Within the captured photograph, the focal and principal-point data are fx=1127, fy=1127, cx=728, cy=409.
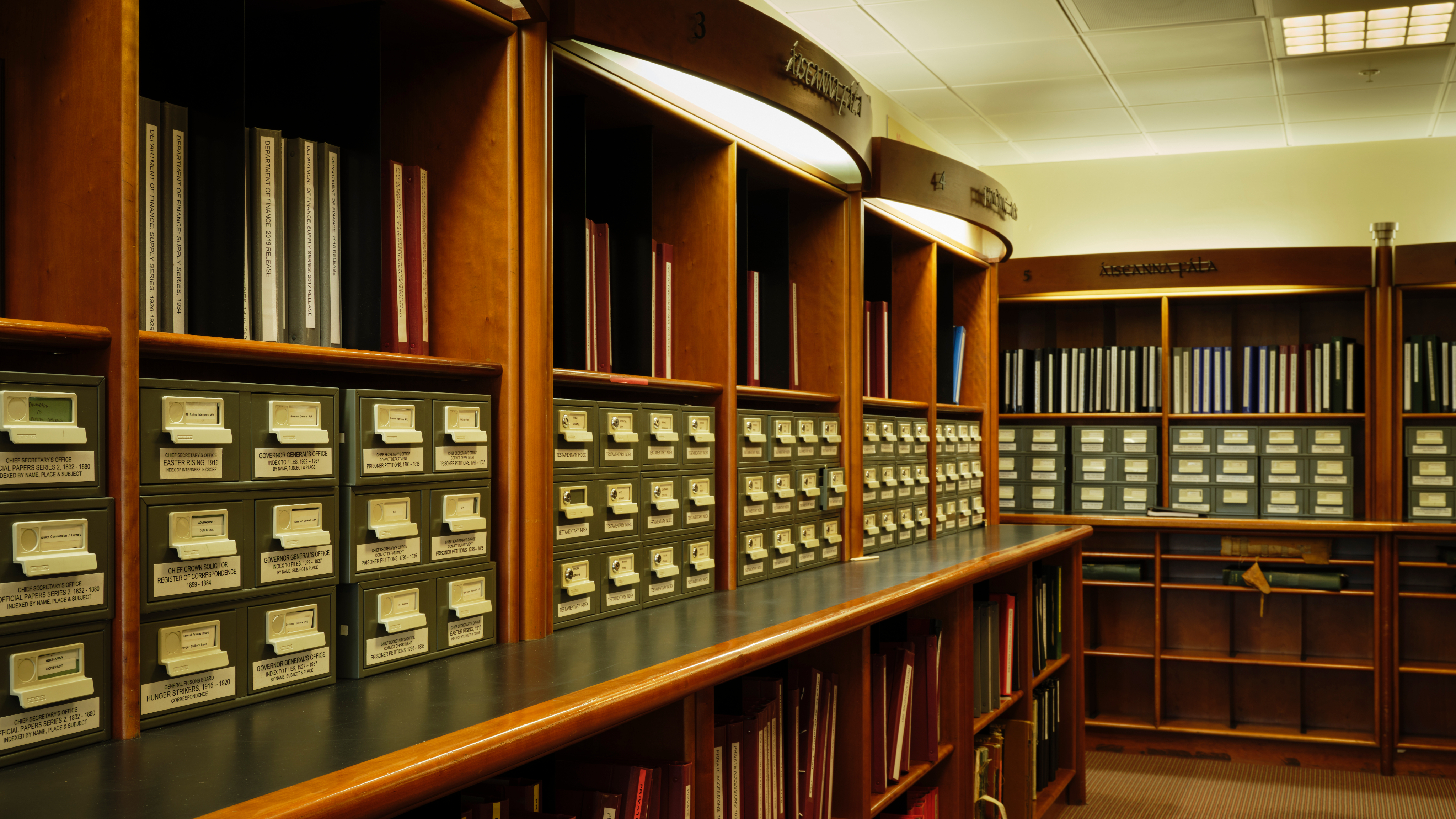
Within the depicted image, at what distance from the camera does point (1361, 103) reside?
14.6 feet

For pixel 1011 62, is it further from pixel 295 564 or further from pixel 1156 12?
pixel 295 564

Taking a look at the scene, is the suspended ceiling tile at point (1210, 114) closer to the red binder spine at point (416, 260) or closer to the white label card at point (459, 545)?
the red binder spine at point (416, 260)

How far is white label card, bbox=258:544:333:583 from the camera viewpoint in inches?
47.8

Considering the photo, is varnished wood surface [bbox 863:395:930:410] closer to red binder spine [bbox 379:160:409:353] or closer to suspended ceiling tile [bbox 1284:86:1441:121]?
red binder spine [bbox 379:160:409:353]

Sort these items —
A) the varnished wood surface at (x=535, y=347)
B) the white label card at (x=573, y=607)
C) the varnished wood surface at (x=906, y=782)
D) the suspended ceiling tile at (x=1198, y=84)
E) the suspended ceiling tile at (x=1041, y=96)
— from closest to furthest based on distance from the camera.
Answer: the varnished wood surface at (x=535, y=347), the white label card at (x=573, y=607), the varnished wood surface at (x=906, y=782), the suspended ceiling tile at (x=1198, y=84), the suspended ceiling tile at (x=1041, y=96)

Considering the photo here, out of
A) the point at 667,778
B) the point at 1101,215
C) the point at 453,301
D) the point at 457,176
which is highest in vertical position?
the point at 1101,215

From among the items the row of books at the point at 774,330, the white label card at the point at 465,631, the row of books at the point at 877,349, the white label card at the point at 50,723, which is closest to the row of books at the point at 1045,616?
the row of books at the point at 877,349

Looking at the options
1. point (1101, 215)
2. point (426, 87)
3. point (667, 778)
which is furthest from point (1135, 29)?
point (667, 778)

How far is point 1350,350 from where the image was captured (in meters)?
4.62

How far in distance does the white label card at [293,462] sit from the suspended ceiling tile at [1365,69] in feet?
12.4

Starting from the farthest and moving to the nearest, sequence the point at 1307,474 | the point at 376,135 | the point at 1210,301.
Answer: the point at 1210,301
the point at 1307,474
the point at 376,135

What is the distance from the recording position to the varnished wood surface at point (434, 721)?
92cm

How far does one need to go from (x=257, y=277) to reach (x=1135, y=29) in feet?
10.3

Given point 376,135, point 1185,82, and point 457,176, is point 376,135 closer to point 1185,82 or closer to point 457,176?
point 457,176
